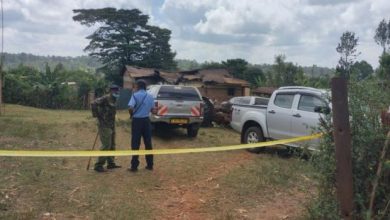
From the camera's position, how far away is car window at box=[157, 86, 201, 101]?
588 inches

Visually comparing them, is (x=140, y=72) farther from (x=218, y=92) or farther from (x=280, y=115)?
(x=280, y=115)

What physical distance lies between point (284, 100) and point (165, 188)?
4639mm

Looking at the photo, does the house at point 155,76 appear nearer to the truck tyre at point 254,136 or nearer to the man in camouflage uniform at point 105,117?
the truck tyre at point 254,136

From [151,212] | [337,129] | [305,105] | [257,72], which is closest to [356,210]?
[337,129]

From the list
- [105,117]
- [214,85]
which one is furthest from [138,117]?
[214,85]

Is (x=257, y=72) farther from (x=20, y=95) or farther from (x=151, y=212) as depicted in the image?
(x=151, y=212)

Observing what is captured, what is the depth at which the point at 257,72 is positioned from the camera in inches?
1954

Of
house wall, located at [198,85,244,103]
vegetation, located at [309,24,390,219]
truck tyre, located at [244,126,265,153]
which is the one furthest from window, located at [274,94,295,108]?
house wall, located at [198,85,244,103]

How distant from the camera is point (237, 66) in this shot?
50.4 m

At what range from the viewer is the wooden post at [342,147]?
4.85 meters

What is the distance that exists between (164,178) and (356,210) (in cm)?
478

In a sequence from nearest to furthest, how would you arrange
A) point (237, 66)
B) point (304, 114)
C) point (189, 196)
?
1. point (189, 196)
2. point (304, 114)
3. point (237, 66)

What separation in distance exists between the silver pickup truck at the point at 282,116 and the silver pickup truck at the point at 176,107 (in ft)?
6.18

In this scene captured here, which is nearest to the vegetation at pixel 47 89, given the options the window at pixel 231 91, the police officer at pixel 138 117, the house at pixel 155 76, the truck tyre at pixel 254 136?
the house at pixel 155 76
